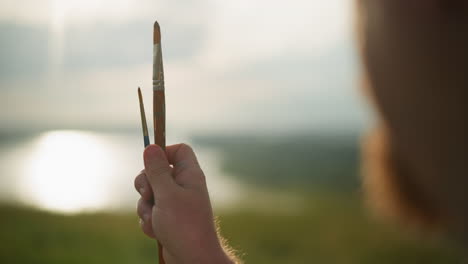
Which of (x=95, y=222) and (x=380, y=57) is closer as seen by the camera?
(x=380, y=57)

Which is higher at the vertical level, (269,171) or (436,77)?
(436,77)

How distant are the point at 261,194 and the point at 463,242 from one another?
36.7 feet

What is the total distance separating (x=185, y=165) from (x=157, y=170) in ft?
0.22

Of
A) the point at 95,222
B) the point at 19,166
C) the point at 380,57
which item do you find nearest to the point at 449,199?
the point at 380,57

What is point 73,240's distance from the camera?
4.32m

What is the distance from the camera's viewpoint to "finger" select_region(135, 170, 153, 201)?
0.90m

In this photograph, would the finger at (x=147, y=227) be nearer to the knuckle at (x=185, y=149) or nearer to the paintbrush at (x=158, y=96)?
the paintbrush at (x=158, y=96)

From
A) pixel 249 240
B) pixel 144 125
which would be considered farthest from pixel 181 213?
pixel 249 240

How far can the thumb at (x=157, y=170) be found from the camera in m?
0.85

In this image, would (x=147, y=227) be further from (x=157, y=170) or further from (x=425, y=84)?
(x=425, y=84)

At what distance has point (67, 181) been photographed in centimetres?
729

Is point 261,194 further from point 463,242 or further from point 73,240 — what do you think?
point 463,242

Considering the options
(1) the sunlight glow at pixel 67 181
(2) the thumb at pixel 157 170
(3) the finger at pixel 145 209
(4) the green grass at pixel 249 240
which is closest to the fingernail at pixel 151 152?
(2) the thumb at pixel 157 170

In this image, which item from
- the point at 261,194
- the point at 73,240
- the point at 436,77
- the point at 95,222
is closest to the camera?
the point at 436,77
